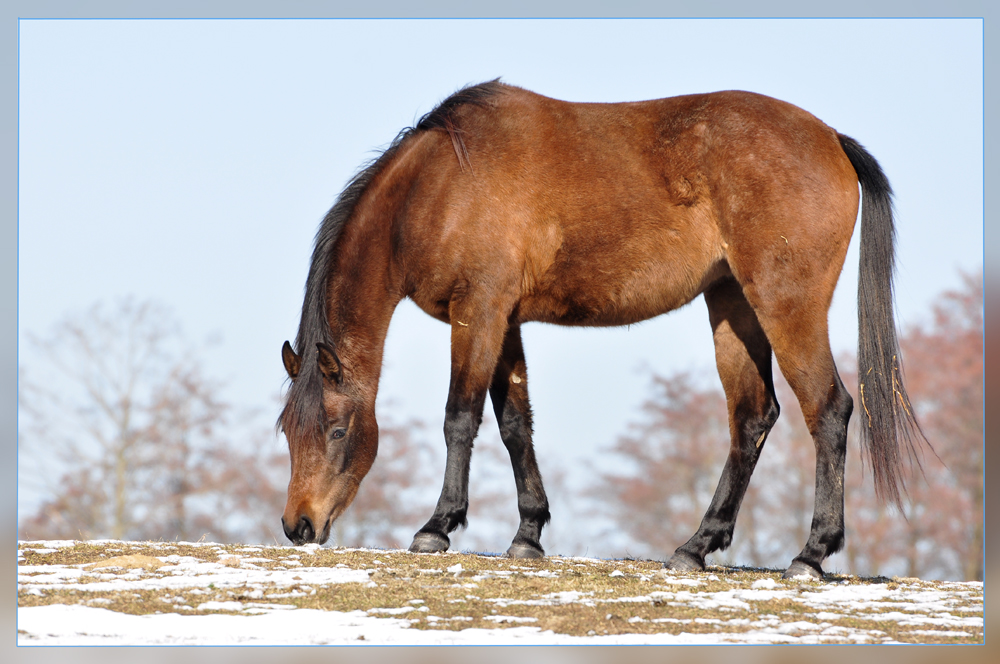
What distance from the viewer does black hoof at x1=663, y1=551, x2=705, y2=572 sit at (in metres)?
6.46

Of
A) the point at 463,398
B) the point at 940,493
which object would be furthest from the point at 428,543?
the point at 940,493

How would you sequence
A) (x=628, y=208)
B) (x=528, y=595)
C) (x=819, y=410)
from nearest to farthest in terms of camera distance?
(x=528, y=595) < (x=819, y=410) < (x=628, y=208)

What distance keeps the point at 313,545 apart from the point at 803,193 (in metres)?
4.47

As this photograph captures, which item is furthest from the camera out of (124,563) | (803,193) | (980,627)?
(803,193)

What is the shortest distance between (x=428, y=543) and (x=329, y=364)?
1562 mm

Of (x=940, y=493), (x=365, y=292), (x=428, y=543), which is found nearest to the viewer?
(x=428, y=543)

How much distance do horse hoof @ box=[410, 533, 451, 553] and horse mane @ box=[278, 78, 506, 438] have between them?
1162 mm

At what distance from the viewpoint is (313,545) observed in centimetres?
653

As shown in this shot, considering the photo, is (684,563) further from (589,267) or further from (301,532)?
(301,532)

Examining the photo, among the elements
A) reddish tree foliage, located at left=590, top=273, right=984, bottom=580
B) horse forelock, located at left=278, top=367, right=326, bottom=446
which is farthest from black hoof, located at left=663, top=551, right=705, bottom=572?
reddish tree foliage, located at left=590, top=273, right=984, bottom=580

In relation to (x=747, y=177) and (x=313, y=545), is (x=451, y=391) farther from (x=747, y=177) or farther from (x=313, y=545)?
(x=747, y=177)

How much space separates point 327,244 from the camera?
23.3 feet

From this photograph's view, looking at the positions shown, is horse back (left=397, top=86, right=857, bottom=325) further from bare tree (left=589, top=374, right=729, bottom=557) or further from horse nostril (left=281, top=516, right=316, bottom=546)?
bare tree (left=589, top=374, right=729, bottom=557)

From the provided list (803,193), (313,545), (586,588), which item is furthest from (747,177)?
Result: (313,545)
